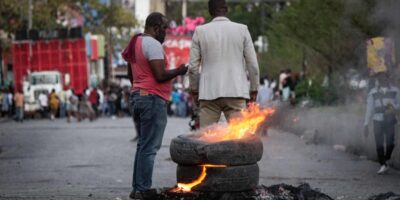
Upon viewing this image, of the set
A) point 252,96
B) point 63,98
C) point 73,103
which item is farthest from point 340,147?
point 63,98

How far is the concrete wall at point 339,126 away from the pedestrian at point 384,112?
847 millimetres

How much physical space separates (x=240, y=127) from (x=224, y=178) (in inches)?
26.4

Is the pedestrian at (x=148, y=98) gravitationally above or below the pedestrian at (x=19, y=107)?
above

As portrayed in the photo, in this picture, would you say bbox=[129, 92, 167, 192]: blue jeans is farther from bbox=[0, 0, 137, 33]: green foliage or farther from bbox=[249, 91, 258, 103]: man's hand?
bbox=[0, 0, 137, 33]: green foliage

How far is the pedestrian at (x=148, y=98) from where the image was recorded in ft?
29.6

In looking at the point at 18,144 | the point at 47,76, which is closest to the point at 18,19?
the point at 47,76

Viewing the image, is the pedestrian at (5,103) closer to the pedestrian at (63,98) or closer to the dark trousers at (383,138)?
the pedestrian at (63,98)

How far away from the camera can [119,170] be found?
13.6 meters

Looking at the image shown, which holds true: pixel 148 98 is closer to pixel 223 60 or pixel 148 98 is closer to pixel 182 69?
pixel 182 69

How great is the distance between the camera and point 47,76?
49125 mm

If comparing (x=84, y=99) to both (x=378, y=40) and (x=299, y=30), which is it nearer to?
(x=299, y=30)

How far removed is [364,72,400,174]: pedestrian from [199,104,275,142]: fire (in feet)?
16.1

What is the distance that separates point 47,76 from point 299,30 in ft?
77.7

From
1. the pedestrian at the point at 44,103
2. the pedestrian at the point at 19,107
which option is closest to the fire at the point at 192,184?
the pedestrian at the point at 19,107
